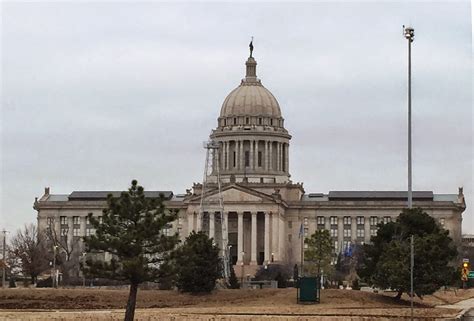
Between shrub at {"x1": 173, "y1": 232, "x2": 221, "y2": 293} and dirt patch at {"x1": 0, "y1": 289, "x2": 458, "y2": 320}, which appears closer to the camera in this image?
dirt patch at {"x1": 0, "y1": 289, "x2": 458, "y2": 320}

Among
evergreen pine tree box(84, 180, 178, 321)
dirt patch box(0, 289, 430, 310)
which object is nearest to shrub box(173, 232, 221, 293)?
dirt patch box(0, 289, 430, 310)

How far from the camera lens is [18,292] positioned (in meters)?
104

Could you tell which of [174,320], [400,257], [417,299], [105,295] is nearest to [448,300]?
[417,299]

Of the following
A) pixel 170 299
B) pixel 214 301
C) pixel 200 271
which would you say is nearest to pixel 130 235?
pixel 214 301

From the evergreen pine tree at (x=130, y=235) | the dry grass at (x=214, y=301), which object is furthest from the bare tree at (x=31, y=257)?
the evergreen pine tree at (x=130, y=235)

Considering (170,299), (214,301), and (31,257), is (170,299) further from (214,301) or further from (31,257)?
(31,257)

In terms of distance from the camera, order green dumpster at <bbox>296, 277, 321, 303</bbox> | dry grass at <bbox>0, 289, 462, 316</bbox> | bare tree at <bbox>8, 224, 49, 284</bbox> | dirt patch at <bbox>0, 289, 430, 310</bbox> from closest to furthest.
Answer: dry grass at <bbox>0, 289, 462, 316</bbox>, green dumpster at <bbox>296, 277, 321, 303</bbox>, dirt patch at <bbox>0, 289, 430, 310</bbox>, bare tree at <bbox>8, 224, 49, 284</bbox>

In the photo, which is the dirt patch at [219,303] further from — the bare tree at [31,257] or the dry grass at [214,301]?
the bare tree at [31,257]

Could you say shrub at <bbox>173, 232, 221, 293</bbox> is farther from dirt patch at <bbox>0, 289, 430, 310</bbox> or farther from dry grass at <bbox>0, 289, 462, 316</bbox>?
dry grass at <bbox>0, 289, 462, 316</bbox>

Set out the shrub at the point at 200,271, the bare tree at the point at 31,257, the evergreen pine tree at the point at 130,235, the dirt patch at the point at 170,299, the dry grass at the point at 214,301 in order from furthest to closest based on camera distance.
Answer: the bare tree at the point at 31,257 → the shrub at the point at 200,271 → the dirt patch at the point at 170,299 → the dry grass at the point at 214,301 → the evergreen pine tree at the point at 130,235

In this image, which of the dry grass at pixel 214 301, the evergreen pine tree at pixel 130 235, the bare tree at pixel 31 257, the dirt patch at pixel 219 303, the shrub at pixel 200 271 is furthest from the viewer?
the bare tree at pixel 31 257

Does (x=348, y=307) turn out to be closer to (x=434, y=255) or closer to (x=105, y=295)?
(x=434, y=255)

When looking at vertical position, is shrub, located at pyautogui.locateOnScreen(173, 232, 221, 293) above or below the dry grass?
above

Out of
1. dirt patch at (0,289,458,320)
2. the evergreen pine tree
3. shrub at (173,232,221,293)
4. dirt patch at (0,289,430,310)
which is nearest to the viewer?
the evergreen pine tree
